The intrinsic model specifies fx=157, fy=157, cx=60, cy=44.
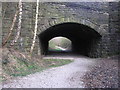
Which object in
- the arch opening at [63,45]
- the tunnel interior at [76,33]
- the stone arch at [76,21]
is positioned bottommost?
the arch opening at [63,45]

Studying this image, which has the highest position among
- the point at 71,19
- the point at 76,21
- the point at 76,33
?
the point at 71,19

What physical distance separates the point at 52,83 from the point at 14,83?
4.03 ft

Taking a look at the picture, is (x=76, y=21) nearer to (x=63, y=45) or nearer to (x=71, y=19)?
(x=71, y=19)

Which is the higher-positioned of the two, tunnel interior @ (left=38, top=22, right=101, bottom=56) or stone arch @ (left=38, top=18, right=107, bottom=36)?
stone arch @ (left=38, top=18, right=107, bottom=36)

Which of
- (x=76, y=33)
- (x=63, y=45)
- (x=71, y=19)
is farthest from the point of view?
(x=63, y=45)

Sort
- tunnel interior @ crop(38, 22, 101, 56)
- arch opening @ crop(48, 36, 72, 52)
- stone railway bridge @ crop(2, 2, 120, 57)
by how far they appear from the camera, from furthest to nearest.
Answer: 1. arch opening @ crop(48, 36, 72, 52)
2. tunnel interior @ crop(38, 22, 101, 56)
3. stone railway bridge @ crop(2, 2, 120, 57)

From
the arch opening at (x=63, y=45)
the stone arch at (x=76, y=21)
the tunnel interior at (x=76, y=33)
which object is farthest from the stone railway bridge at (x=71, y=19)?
the arch opening at (x=63, y=45)

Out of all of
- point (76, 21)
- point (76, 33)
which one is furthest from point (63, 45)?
point (76, 21)

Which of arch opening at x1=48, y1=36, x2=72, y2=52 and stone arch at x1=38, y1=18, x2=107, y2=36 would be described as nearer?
stone arch at x1=38, y1=18, x2=107, y2=36

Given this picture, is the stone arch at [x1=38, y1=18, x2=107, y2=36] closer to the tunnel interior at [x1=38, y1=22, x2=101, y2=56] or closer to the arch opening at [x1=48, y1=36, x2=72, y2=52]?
the tunnel interior at [x1=38, y1=22, x2=101, y2=56]

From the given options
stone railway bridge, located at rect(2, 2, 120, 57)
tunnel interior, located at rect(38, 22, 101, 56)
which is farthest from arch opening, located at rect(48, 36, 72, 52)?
stone railway bridge, located at rect(2, 2, 120, 57)

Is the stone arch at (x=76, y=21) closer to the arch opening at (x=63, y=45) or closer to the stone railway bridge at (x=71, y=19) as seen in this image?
the stone railway bridge at (x=71, y=19)

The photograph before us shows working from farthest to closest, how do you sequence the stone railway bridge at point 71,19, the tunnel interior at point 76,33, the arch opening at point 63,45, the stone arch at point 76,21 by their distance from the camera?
1. the arch opening at point 63,45
2. the tunnel interior at point 76,33
3. the stone arch at point 76,21
4. the stone railway bridge at point 71,19

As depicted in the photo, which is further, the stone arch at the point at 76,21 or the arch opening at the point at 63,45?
the arch opening at the point at 63,45
